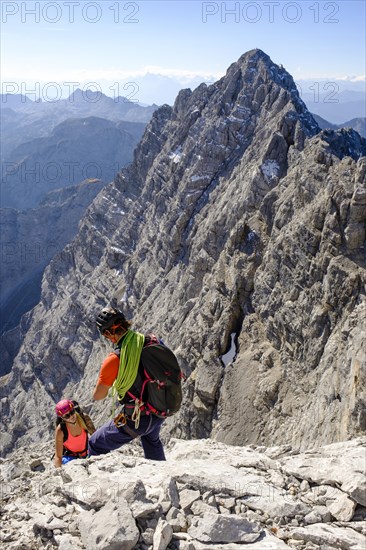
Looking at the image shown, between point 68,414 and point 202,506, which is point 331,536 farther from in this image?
point 68,414

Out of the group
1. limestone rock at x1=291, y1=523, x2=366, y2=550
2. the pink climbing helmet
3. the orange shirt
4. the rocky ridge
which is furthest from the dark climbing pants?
limestone rock at x1=291, y1=523, x2=366, y2=550

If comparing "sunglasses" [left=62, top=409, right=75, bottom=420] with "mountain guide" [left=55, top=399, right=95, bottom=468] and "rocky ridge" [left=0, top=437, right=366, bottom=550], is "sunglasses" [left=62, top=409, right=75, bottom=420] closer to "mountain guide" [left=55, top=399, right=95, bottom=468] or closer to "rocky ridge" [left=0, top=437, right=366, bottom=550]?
"mountain guide" [left=55, top=399, right=95, bottom=468]

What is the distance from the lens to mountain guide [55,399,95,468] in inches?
424

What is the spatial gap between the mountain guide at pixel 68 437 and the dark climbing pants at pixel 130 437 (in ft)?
0.86

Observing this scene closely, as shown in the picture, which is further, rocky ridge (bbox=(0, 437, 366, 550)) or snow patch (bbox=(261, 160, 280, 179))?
snow patch (bbox=(261, 160, 280, 179))

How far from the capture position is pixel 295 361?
26875 mm

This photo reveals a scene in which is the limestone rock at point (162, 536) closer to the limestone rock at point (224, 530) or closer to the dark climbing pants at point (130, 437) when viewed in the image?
the limestone rock at point (224, 530)

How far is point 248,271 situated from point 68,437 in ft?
80.1

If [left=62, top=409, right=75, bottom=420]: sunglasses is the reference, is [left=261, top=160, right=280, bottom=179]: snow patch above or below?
above

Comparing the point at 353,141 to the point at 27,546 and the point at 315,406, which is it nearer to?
the point at 315,406

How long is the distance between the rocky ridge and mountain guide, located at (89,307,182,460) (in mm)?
890

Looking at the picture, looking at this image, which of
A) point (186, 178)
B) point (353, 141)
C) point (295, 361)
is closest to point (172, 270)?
point (186, 178)

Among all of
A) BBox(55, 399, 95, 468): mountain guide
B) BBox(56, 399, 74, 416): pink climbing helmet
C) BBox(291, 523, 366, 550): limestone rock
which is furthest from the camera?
BBox(56, 399, 74, 416): pink climbing helmet

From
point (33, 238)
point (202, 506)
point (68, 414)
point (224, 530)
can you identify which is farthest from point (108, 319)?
point (33, 238)
